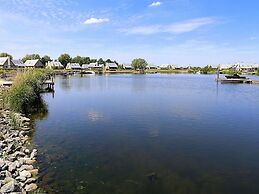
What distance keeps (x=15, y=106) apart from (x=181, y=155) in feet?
48.2

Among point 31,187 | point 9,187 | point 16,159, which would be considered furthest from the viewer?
point 16,159

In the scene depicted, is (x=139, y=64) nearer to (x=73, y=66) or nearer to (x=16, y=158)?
(x=73, y=66)

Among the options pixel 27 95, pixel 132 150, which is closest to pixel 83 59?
pixel 27 95

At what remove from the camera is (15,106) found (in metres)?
22.5

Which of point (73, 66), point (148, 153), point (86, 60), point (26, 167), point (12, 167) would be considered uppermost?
point (86, 60)

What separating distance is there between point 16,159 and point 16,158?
0.29ft

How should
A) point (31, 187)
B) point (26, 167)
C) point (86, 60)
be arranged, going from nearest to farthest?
point (31, 187) < point (26, 167) < point (86, 60)

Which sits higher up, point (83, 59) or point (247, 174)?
point (83, 59)

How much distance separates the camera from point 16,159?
12.5 m

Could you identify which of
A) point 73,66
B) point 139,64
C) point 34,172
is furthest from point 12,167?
point 139,64

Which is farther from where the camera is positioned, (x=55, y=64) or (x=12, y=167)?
(x=55, y=64)

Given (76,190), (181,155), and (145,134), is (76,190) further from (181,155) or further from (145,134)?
(145,134)

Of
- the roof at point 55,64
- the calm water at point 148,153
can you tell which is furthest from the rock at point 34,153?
the roof at point 55,64

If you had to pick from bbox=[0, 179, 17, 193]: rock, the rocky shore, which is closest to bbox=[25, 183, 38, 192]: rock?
the rocky shore
